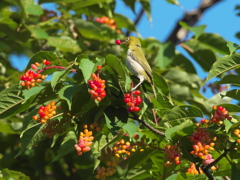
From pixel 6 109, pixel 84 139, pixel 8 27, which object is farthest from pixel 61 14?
pixel 84 139

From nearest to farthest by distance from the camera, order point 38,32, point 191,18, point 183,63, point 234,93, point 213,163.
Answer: point 213,163, point 234,93, point 38,32, point 183,63, point 191,18

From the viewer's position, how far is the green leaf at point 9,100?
11.3 ft

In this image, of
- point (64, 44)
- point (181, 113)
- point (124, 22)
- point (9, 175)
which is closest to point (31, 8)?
point (64, 44)

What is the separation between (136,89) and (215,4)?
5353 mm

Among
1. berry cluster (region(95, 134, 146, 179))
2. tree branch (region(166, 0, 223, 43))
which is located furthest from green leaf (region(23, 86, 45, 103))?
tree branch (region(166, 0, 223, 43))

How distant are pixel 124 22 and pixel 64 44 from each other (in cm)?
109

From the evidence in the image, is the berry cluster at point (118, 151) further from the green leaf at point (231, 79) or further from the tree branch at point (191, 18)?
the tree branch at point (191, 18)

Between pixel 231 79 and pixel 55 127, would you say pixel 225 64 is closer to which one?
pixel 231 79

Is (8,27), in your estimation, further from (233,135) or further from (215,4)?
(215,4)

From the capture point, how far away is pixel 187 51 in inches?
230

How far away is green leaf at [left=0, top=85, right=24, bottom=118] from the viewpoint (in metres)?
3.46

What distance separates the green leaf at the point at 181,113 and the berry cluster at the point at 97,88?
44 centimetres

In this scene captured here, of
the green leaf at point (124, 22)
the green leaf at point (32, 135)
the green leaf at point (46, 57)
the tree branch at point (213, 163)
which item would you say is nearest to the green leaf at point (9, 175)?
the green leaf at point (32, 135)

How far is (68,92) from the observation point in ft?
10.3
